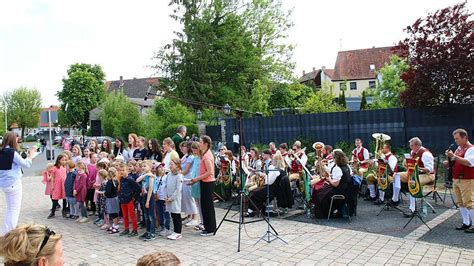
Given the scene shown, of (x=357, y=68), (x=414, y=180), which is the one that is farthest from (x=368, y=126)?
(x=357, y=68)

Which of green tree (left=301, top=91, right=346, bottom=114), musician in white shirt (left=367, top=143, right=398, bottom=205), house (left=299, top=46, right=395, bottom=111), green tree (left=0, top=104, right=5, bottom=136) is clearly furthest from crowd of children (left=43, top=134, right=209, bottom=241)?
green tree (left=0, top=104, right=5, bottom=136)

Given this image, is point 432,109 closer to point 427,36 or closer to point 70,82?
point 427,36

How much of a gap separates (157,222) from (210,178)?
1.65 metres

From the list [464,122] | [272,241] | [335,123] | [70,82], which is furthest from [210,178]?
[70,82]

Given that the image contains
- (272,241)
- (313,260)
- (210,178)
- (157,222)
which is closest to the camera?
(313,260)

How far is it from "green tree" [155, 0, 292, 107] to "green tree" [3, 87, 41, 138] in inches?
2177

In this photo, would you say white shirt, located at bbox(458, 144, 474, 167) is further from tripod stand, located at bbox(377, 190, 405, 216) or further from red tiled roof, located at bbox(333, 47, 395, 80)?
red tiled roof, located at bbox(333, 47, 395, 80)

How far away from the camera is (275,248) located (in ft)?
22.6

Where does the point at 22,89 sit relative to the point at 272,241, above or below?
above

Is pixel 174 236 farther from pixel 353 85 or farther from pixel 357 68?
pixel 357 68

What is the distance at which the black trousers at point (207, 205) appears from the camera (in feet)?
25.9

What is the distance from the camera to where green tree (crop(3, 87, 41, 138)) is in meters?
77.9

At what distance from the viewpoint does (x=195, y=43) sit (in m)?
32.1

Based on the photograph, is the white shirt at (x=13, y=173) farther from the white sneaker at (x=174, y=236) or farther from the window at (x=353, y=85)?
the window at (x=353, y=85)
